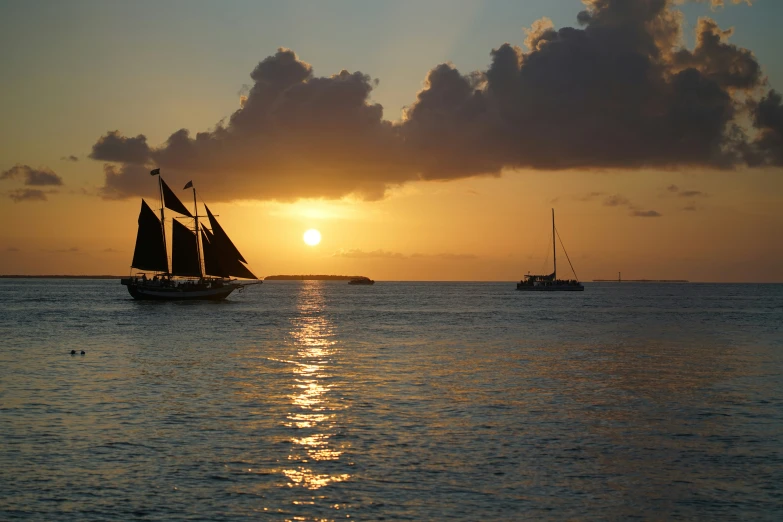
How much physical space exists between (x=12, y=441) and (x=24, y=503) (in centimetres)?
677

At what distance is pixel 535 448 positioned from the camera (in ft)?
75.2

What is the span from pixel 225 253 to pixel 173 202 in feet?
40.1

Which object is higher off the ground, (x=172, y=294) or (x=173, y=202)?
→ (x=173, y=202)

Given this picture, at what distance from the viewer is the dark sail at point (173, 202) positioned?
12938cm

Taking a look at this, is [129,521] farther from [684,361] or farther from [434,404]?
[684,361]

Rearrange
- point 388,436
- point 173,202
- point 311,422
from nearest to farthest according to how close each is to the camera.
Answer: point 388,436 → point 311,422 → point 173,202

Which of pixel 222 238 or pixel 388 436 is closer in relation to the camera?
pixel 388 436

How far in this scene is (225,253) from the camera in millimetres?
131625

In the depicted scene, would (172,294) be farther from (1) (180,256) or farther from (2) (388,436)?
(2) (388,436)

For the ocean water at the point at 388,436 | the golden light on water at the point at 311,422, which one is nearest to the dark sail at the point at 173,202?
the ocean water at the point at 388,436

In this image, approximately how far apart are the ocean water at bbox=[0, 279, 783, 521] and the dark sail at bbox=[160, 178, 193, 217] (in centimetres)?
7819

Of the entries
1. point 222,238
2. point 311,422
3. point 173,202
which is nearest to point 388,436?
point 311,422

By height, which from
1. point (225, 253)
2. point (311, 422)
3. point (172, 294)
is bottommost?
point (311, 422)

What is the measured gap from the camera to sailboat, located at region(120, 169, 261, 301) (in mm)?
125688
